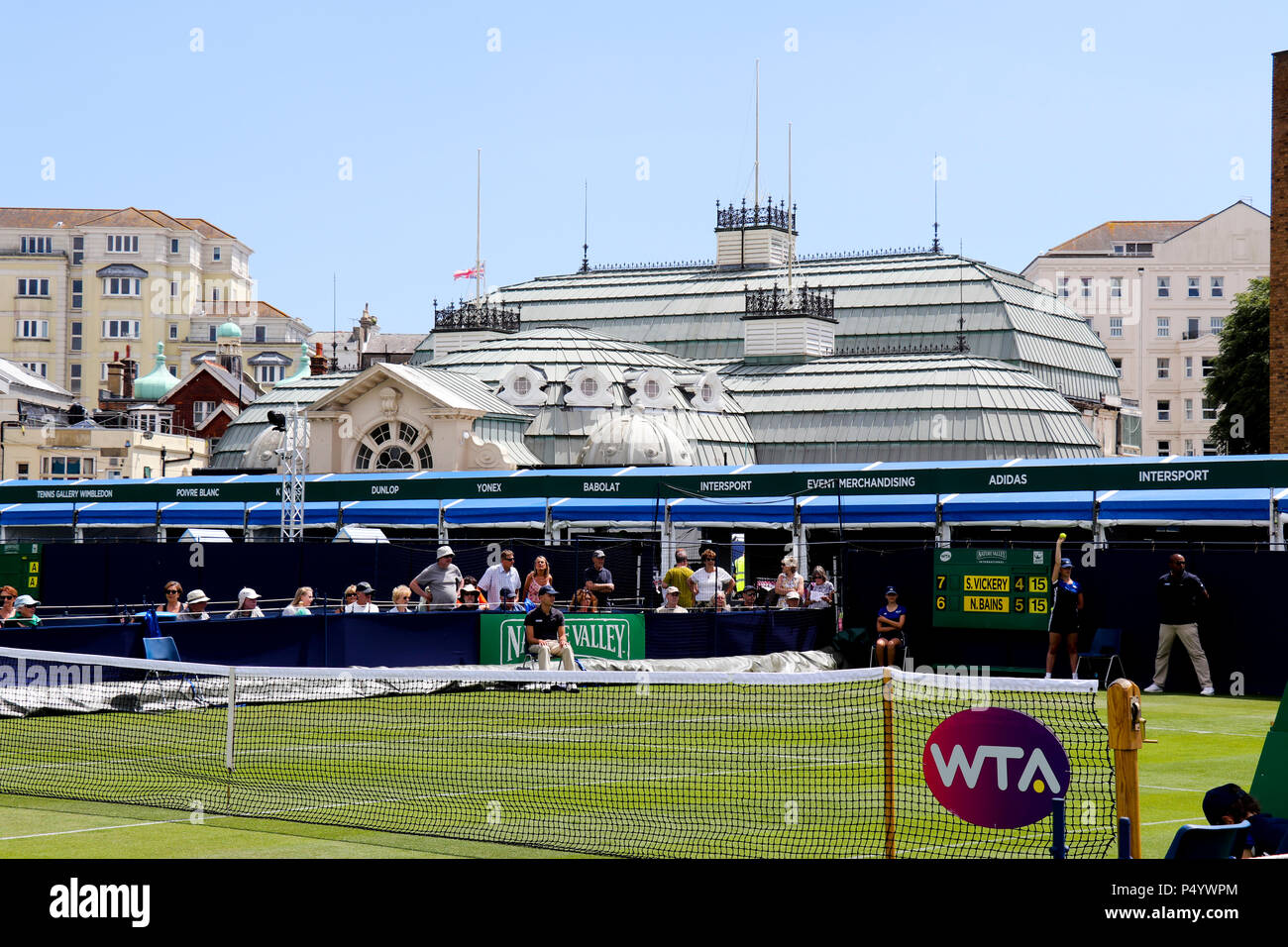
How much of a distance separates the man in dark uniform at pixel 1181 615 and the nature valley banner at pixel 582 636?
797 centimetres

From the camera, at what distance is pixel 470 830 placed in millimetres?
13203

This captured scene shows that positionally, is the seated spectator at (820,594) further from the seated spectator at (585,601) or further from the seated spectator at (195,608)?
the seated spectator at (195,608)

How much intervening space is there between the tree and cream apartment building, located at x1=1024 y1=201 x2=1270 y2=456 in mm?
51209

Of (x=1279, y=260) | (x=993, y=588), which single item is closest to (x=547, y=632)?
(x=993, y=588)

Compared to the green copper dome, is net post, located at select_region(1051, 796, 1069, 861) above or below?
below

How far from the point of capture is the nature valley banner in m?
27.3

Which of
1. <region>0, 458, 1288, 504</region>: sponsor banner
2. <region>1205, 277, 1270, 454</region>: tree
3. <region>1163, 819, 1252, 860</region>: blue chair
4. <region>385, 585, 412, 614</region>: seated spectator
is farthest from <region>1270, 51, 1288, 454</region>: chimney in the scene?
<region>1163, 819, 1252, 860</region>: blue chair

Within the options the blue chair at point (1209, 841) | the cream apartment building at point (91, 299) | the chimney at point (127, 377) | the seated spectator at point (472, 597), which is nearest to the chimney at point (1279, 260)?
the seated spectator at point (472, 597)

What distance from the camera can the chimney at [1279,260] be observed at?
161ft

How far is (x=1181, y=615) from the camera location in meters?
26.0

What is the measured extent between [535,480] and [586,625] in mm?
16950

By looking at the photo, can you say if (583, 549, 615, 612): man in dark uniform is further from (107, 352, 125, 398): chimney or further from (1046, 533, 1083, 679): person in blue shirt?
(107, 352, 125, 398): chimney
